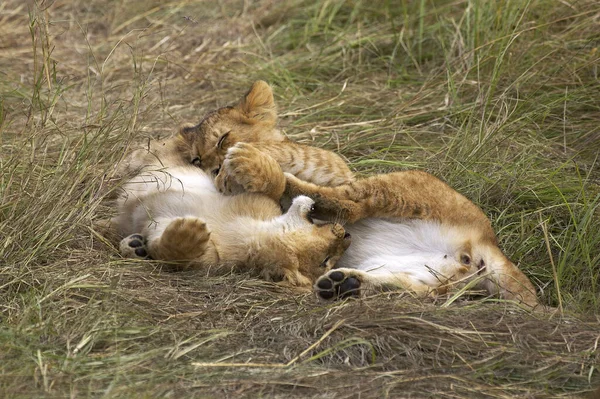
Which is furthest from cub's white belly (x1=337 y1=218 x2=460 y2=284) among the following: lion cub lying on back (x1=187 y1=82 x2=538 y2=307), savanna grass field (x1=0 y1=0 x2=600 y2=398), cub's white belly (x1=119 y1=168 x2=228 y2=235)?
cub's white belly (x1=119 y1=168 x2=228 y2=235)

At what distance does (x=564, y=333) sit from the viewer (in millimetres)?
3873

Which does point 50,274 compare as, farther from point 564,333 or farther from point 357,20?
point 357,20

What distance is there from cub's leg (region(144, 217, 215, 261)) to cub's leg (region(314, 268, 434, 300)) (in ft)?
1.85

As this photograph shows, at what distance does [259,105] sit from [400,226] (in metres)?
1.22

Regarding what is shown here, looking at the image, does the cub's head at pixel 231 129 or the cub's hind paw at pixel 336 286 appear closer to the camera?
the cub's hind paw at pixel 336 286

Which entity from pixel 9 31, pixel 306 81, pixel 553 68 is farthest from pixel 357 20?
pixel 9 31

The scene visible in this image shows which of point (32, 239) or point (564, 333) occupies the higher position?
point (32, 239)

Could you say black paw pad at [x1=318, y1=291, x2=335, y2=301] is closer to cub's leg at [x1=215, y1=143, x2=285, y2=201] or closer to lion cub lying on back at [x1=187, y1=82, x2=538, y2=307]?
lion cub lying on back at [x1=187, y1=82, x2=538, y2=307]

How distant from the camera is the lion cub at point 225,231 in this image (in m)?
4.41

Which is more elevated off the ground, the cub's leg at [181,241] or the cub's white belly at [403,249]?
the cub's leg at [181,241]

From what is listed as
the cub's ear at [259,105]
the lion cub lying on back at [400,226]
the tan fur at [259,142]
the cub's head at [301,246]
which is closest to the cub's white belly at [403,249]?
the lion cub lying on back at [400,226]

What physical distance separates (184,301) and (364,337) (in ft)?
2.81

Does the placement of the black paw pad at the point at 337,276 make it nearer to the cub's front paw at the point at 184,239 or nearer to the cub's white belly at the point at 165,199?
the cub's front paw at the point at 184,239

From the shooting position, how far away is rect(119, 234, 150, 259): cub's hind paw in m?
4.52
